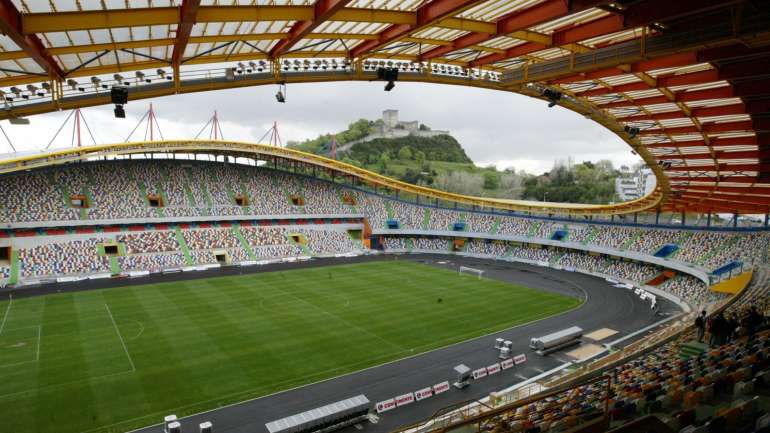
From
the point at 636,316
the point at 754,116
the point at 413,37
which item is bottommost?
the point at 636,316

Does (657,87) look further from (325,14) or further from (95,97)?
(95,97)

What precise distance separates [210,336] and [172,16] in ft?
67.2

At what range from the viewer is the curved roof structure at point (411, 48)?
8.84 m

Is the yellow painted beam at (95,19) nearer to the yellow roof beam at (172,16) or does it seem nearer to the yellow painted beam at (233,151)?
the yellow roof beam at (172,16)

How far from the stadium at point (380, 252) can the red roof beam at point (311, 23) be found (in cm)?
8

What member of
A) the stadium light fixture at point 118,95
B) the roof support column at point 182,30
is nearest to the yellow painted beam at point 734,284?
the roof support column at point 182,30

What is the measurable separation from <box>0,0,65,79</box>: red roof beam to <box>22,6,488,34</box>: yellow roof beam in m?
0.17

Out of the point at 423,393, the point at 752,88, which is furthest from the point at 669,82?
the point at 423,393

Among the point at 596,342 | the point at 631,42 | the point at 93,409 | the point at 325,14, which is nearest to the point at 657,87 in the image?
the point at 631,42

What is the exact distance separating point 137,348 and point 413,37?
2107 cm

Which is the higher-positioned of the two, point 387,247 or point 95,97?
point 95,97

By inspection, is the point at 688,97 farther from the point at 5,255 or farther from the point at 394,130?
the point at 394,130

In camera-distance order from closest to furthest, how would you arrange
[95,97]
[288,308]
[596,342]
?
[95,97] < [596,342] < [288,308]

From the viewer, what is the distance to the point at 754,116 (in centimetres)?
1650
